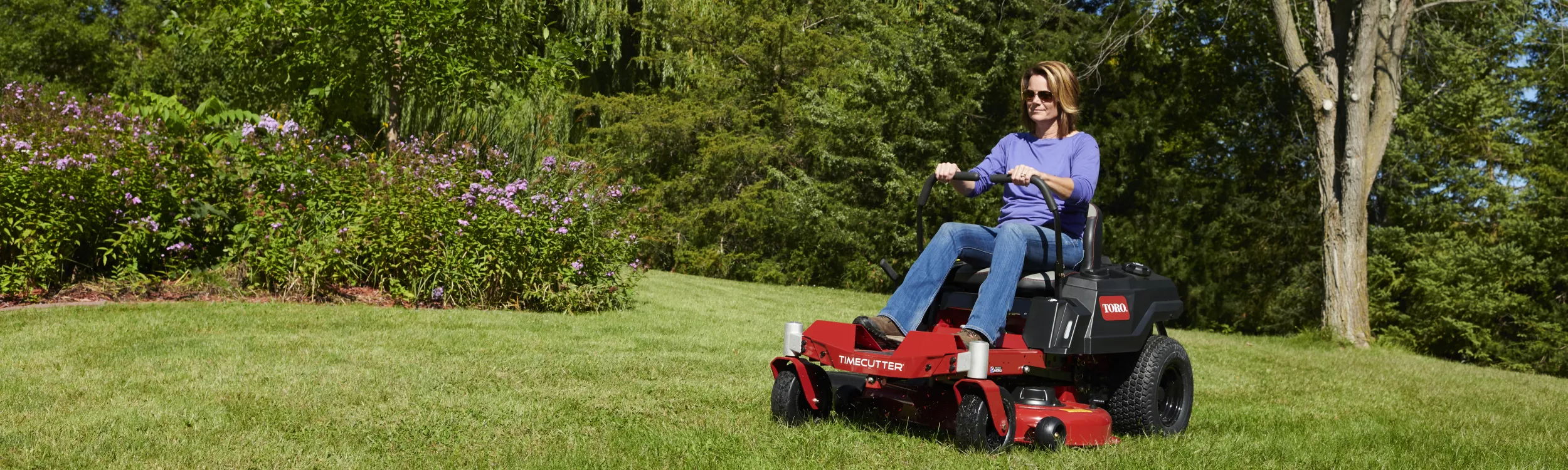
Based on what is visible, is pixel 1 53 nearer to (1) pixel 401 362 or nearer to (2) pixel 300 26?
(2) pixel 300 26

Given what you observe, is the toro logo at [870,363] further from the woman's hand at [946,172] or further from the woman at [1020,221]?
the woman's hand at [946,172]

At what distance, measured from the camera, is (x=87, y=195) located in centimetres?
790

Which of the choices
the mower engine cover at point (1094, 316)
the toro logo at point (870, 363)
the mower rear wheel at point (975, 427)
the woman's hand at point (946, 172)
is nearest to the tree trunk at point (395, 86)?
the woman's hand at point (946, 172)

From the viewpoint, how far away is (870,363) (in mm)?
4062

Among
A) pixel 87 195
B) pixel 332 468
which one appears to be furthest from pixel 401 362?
pixel 87 195

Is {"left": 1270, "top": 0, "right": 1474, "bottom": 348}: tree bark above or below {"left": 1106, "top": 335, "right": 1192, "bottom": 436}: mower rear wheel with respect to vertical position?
above

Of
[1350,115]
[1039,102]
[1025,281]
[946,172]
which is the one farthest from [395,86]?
[1350,115]

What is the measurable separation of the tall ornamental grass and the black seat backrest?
5.24m

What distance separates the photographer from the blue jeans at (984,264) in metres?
4.25

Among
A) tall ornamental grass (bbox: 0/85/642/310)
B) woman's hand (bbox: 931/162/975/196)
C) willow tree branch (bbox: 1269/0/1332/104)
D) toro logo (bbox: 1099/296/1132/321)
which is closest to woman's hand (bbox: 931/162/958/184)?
woman's hand (bbox: 931/162/975/196)

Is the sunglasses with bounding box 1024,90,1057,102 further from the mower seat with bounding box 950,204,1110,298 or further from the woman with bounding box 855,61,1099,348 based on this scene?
the mower seat with bounding box 950,204,1110,298

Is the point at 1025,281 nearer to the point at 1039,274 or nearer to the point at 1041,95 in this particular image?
the point at 1039,274

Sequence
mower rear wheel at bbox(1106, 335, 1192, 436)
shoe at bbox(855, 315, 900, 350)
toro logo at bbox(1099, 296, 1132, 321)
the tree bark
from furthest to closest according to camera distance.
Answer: the tree bark → mower rear wheel at bbox(1106, 335, 1192, 436) → toro logo at bbox(1099, 296, 1132, 321) → shoe at bbox(855, 315, 900, 350)

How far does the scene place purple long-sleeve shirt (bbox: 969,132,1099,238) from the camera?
456cm
